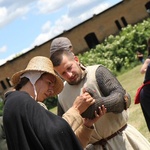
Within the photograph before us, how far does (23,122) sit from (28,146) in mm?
151

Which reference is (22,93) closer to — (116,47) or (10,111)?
(10,111)

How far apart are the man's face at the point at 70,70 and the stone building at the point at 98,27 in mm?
30118

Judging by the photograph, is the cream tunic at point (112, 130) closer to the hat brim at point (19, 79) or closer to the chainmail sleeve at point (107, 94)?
the chainmail sleeve at point (107, 94)

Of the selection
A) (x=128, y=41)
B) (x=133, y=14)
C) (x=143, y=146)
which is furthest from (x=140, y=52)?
(x=143, y=146)

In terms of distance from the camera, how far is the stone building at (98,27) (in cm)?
3384

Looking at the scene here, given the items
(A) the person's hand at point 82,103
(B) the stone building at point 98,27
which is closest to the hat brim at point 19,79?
(A) the person's hand at point 82,103

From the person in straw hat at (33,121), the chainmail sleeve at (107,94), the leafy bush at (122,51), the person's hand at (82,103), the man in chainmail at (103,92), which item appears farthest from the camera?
the leafy bush at (122,51)

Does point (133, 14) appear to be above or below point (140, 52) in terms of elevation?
above

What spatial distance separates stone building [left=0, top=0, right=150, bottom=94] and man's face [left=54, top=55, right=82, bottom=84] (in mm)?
30118

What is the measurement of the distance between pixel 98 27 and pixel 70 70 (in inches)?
1232

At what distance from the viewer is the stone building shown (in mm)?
33844

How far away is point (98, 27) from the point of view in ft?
113

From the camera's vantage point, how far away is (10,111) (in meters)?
2.49

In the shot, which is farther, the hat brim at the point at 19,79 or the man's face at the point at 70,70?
the man's face at the point at 70,70
